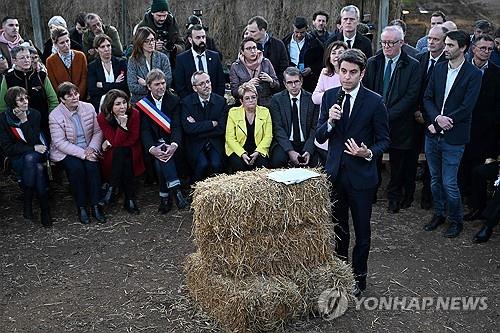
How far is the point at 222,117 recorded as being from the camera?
688 cm

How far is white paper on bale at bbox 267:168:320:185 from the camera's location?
4457mm

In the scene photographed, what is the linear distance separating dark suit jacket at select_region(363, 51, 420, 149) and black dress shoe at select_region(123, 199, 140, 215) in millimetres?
2933

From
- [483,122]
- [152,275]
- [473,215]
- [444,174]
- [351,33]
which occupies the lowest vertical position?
[152,275]

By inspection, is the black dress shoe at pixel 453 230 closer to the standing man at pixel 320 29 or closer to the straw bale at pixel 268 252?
the straw bale at pixel 268 252

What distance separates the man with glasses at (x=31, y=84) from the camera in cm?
664

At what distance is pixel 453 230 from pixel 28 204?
4.58 m

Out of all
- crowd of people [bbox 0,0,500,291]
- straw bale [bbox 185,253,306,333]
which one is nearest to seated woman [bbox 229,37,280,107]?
crowd of people [bbox 0,0,500,291]

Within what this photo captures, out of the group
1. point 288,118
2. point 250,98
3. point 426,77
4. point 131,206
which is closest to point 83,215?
point 131,206

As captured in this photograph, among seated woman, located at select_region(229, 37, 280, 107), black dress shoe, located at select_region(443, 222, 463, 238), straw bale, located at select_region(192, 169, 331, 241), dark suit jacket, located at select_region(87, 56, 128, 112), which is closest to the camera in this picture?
straw bale, located at select_region(192, 169, 331, 241)

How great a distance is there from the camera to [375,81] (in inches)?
254

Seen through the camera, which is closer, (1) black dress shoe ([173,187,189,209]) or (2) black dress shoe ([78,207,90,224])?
(2) black dress shoe ([78,207,90,224])

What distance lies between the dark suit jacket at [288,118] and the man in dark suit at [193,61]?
111cm

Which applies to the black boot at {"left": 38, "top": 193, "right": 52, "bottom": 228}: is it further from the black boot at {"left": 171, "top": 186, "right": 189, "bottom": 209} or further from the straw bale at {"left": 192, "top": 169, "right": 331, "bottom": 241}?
the straw bale at {"left": 192, "top": 169, "right": 331, "bottom": 241}

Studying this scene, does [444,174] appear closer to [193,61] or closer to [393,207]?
[393,207]
